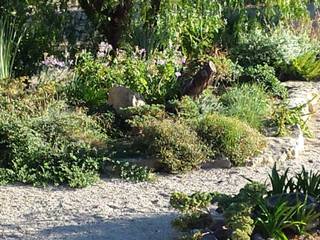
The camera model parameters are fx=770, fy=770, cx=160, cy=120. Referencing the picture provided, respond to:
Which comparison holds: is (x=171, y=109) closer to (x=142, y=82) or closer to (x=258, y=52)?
(x=142, y=82)

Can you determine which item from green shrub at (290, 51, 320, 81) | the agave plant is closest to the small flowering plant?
the agave plant

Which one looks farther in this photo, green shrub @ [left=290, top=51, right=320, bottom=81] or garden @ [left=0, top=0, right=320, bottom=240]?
green shrub @ [left=290, top=51, right=320, bottom=81]

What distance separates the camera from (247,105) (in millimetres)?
8586

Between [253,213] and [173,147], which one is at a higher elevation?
[173,147]

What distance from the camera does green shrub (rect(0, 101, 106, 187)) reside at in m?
6.79

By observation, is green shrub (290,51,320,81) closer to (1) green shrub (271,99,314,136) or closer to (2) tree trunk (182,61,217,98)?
(1) green shrub (271,99,314,136)

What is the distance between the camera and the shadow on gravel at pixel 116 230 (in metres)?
5.61

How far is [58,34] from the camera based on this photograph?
442 inches

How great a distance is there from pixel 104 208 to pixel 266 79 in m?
4.53

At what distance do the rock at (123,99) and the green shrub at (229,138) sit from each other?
0.96 metres

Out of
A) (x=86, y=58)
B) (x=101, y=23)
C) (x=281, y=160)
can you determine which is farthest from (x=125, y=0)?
(x=281, y=160)

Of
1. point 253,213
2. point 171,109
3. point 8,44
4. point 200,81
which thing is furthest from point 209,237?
point 8,44

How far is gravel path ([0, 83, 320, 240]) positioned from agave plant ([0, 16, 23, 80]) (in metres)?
3.13

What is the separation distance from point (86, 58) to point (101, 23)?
5.29 feet
